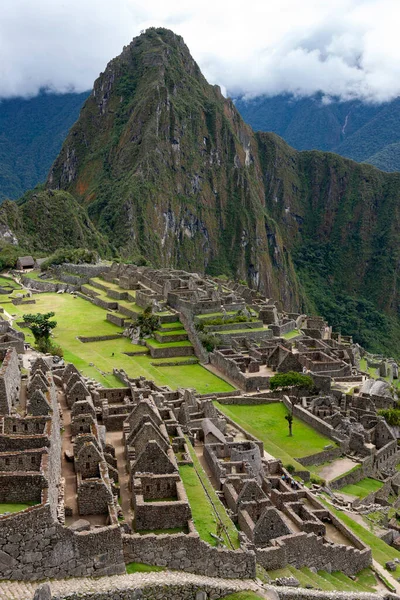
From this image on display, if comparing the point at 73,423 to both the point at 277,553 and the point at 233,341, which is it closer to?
the point at 277,553

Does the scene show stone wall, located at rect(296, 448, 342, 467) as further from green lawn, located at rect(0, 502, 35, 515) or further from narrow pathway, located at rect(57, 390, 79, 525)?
green lawn, located at rect(0, 502, 35, 515)

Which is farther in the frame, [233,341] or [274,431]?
[233,341]

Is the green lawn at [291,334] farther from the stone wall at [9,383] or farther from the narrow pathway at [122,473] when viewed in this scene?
the stone wall at [9,383]

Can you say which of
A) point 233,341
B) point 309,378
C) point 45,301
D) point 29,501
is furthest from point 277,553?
point 45,301

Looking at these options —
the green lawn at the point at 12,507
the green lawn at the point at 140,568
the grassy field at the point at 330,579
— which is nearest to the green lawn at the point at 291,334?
the grassy field at the point at 330,579

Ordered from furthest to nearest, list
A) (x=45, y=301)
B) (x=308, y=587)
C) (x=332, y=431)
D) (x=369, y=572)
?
(x=45, y=301) → (x=332, y=431) → (x=369, y=572) → (x=308, y=587)
